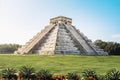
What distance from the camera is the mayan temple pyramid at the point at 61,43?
78062 mm

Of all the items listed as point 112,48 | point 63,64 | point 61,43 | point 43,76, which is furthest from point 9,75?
point 112,48

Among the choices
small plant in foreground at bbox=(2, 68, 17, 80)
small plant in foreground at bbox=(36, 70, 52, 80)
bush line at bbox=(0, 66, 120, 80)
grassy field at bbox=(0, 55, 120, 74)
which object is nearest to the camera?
bush line at bbox=(0, 66, 120, 80)

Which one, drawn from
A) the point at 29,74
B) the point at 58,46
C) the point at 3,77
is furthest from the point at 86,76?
the point at 58,46

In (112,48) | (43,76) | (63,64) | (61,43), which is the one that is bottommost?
(43,76)

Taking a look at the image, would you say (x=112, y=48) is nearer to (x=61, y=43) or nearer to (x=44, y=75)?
(x=61, y=43)

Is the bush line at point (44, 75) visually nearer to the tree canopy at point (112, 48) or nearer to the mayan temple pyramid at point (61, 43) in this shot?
the mayan temple pyramid at point (61, 43)

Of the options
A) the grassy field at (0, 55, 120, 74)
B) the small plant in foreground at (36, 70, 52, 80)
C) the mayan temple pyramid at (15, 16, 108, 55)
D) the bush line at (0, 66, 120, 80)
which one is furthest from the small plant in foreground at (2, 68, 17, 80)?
the mayan temple pyramid at (15, 16, 108, 55)

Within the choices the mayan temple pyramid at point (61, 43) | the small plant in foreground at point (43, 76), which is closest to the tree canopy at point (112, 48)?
the mayan temple pyramid at point (61, 43)

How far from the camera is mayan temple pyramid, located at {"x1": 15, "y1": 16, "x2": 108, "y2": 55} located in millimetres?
78062

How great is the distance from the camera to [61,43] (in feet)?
266

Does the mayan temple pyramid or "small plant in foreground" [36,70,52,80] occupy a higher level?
the mayan temple pyramid

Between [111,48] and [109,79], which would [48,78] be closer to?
[109,79]

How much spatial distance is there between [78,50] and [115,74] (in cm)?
6463

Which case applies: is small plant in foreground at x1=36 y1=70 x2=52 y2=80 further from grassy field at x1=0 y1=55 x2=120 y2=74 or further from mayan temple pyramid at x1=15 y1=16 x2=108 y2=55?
mayan temple pyramid at x1=15 y1=16 x2=108 y2=55
